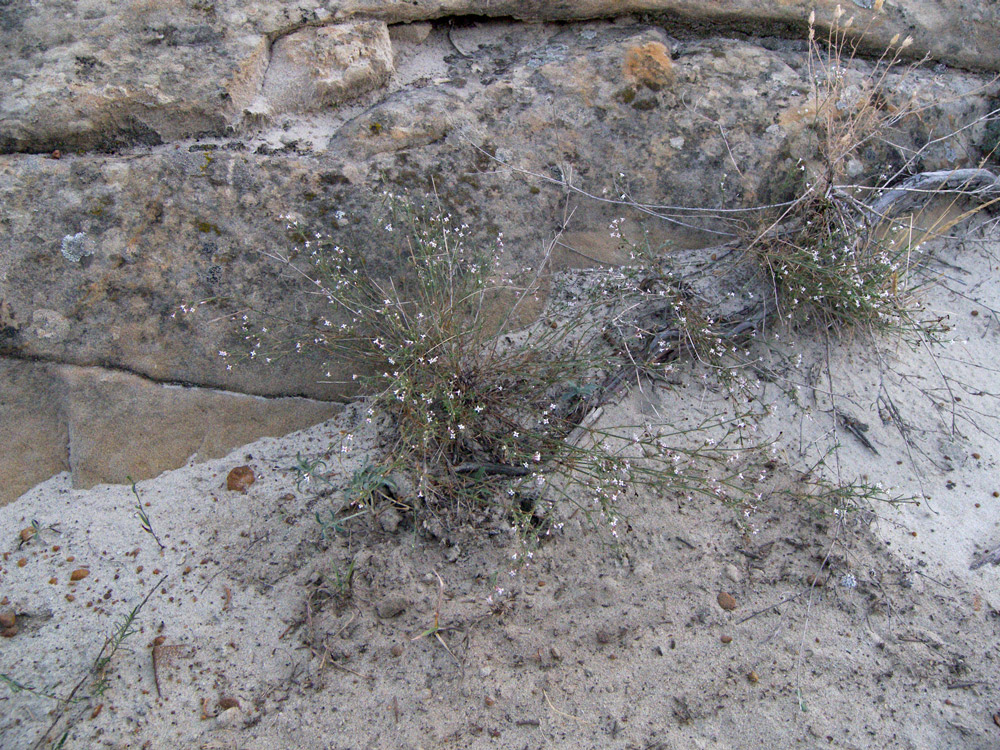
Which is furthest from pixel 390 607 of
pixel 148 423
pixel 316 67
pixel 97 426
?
pixel 316 67

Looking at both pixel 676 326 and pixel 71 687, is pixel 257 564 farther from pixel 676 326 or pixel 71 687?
pixel 676 326

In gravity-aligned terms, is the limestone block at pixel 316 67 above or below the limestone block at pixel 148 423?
above

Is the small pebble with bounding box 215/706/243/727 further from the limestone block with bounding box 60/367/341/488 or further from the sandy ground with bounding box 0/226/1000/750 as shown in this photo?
the limestone block with bounding box 60/367/341/488

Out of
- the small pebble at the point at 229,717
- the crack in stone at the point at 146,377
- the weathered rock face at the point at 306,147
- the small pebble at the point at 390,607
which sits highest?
the weathered rock face at the point at 306,147

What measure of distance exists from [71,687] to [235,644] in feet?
1.38

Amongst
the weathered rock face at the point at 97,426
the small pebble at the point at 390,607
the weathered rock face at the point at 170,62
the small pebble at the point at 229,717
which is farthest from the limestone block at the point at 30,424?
the small pebble at the point at 390,607

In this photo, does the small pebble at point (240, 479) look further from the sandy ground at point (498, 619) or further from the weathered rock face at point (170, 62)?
the weathered rock face at point (170, 62)

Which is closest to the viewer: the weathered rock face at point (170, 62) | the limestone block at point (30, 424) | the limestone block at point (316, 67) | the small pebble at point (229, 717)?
the small pebble at point (229, 717)

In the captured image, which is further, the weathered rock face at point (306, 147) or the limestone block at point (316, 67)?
the limestone block at point (316, 67)

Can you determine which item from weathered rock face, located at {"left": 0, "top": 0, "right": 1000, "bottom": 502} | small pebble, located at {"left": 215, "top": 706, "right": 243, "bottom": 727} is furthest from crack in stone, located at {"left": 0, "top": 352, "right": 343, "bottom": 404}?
small pebble, located at {"left": 215, "top": 706, "right": 243, "bottom": 727}

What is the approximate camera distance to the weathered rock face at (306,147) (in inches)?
93.4

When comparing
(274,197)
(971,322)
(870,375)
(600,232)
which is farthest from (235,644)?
(971,322)

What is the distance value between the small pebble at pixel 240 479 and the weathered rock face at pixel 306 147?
14 cm

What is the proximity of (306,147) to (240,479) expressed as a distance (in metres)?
1.28
